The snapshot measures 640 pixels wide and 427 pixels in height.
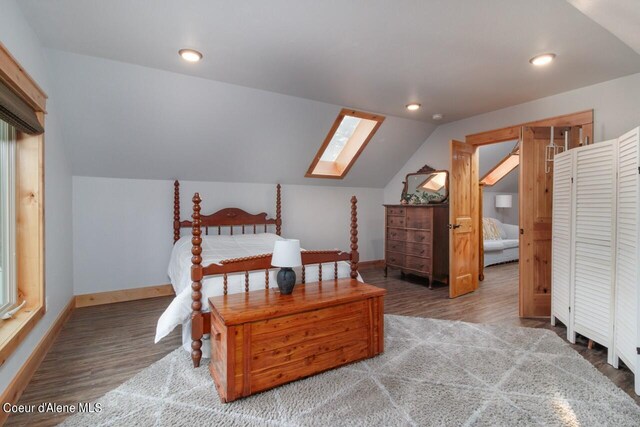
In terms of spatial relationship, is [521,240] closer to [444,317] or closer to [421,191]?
[444,317]

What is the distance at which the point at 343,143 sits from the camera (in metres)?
5.24

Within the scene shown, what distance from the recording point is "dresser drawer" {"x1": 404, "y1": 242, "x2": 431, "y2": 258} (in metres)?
4.59

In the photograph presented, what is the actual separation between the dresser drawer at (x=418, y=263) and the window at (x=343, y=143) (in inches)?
69.0

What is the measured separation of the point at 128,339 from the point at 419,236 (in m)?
3.75

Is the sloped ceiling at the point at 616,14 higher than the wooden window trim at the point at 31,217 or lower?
higher

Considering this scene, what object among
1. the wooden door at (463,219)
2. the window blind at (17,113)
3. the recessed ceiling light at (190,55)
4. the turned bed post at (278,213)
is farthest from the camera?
the turned bed post at (278,213)

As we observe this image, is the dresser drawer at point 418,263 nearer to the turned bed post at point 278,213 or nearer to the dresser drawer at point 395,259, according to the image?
the dresser drawer at point 395,259

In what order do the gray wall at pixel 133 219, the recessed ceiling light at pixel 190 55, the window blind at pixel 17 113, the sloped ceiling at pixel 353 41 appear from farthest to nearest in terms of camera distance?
the gray wall at pixel 133 219, the recessed ceiling light at pixel 190 55, the sloped ceiling at pixel 353 41, the window blind at pixel 17 113

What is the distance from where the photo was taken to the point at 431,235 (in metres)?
4.53

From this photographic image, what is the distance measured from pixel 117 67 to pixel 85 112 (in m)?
0.69

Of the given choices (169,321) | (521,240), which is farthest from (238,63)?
(521,240)

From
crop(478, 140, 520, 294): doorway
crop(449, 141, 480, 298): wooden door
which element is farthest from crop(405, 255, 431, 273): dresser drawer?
crop(478, 140, 520, 294): doorway

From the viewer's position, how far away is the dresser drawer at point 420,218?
4.57 meters

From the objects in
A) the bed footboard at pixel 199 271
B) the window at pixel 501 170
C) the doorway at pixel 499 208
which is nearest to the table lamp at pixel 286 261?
the bed footboard at pixel 199 271
